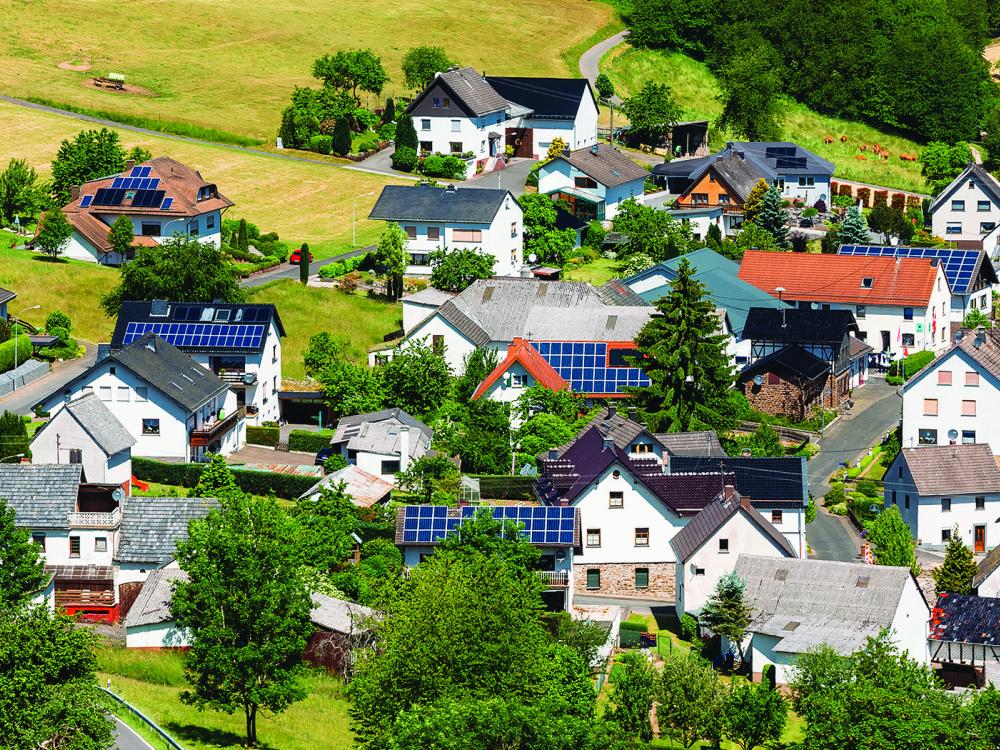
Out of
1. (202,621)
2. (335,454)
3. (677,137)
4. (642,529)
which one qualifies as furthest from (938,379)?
(677,137)

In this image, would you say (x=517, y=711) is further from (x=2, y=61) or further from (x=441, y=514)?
(x=2, y=61)

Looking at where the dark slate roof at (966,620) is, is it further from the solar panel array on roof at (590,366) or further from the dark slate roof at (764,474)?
the solar panel array on roof at (590,366)

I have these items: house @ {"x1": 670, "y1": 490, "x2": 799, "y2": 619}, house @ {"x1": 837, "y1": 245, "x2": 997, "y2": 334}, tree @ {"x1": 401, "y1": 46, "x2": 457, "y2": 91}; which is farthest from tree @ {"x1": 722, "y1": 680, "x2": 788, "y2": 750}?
tree @ {"x1": 401, "y1": 46, "x2": 457, "y2": 91}

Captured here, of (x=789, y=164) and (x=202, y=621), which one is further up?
(x=789, y=164)

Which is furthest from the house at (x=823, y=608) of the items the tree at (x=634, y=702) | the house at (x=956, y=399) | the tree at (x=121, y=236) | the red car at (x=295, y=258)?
the tree at (x=121, y=236)

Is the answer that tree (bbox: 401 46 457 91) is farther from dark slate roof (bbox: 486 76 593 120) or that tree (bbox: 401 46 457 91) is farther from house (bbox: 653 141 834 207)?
house (bbox: 653 141 834 207)

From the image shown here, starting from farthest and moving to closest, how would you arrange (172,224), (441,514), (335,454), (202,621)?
(172,224) < (335,454) < (441,514) < (202,621)

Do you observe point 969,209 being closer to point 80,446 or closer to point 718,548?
point 718,548
